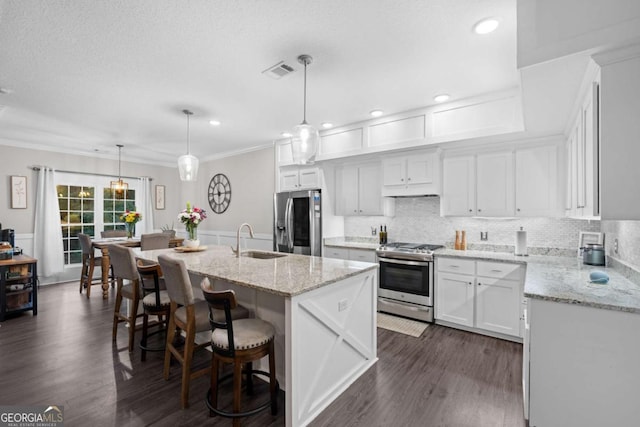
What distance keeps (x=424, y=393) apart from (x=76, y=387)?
2638 mm

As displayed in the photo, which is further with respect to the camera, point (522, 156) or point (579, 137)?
point (522, 156)

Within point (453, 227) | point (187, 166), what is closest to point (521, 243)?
point (453, 227)

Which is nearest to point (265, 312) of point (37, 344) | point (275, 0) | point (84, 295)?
point (275, 0)

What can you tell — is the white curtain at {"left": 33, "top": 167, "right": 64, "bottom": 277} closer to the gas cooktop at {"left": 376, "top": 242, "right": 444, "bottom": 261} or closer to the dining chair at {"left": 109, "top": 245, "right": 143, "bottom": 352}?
the dining chair at {"left": 109, "top": 245, "right": 143, "bottom": 352}

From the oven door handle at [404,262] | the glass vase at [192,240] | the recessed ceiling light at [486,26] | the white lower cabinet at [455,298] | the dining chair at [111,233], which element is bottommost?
the white lower cabinet at [455,298]

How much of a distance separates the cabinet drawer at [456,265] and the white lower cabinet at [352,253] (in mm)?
848

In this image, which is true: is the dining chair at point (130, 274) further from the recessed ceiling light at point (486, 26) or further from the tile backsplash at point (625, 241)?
the tile backsplash at point (625, 241)

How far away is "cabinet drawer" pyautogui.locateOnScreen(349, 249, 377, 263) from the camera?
4086 millimetres

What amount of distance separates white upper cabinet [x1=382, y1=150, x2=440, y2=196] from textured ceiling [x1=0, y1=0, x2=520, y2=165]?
66cm

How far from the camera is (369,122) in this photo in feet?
13.2

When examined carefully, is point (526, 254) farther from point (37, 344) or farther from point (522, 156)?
point (37, 344)

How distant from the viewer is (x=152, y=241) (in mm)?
4785

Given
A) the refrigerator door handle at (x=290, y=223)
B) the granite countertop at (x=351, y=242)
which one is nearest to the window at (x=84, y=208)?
the refrigerator door handle at (x=290, y=223)

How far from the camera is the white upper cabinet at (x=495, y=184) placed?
11.1ft
